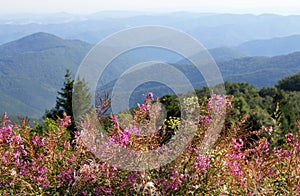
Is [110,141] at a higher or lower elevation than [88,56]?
lower

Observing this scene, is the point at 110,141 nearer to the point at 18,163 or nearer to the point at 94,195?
the point at 94,195

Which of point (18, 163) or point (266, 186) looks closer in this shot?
point (266, 186)

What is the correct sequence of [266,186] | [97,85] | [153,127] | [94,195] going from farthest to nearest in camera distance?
[97,85] → [153,127] → [94,195] → [266,186]

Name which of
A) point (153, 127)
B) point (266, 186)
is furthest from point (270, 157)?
point (153, 127)

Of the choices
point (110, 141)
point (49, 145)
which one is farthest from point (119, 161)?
point (49, 145)

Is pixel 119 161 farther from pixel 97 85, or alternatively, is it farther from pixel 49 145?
pixel 97 85

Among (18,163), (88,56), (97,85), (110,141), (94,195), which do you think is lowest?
(94,195)

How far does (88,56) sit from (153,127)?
0.93 meters

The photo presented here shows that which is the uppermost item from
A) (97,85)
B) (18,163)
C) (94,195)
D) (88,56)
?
(88,56)

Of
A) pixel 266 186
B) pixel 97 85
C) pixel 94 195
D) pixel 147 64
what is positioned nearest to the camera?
pixel 266 186

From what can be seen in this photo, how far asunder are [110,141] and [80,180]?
0.37m

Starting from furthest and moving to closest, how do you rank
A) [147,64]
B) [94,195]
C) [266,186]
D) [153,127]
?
[147,64], [153,127], [94,195], [266,186]

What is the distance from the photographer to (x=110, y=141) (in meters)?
2.72

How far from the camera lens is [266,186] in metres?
2.57
